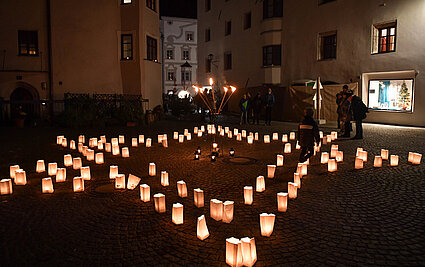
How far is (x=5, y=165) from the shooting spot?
9.54 metres

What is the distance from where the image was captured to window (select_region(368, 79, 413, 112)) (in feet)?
66.9

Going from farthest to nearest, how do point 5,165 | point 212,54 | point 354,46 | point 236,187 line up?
point 212,54 → point 354,46 → point 5,165 → point 236,187

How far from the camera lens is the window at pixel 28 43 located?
77.4 ft

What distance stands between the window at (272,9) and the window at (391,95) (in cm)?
1071

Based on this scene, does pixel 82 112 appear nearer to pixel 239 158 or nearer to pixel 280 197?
pixel 239 158

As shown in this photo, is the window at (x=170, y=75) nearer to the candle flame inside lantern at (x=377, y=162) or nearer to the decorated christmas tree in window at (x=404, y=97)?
the decorated christmas tree in window at (x=404, y=97)

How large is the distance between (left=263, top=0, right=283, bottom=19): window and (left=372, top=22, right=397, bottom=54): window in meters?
9.43

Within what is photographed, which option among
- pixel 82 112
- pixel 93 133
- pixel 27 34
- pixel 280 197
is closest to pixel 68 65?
pixel 27 34

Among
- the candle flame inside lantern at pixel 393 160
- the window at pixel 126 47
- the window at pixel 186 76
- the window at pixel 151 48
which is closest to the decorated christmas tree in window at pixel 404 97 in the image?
the candle flame inside lantern at pixel 393 160

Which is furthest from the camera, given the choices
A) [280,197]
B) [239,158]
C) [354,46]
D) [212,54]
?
[212,54]

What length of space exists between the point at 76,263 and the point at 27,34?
Result: 78.2 ft

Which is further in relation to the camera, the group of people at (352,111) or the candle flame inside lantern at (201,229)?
the group of people at (352,111)

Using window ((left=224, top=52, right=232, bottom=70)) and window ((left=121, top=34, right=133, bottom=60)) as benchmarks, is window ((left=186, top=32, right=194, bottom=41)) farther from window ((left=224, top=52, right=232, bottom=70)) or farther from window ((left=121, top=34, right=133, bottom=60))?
window ((left=121, top=34, right=133, bottom=60))

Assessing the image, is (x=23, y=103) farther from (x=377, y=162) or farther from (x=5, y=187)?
(x=377, y=162)
